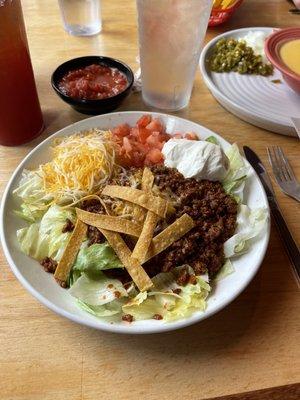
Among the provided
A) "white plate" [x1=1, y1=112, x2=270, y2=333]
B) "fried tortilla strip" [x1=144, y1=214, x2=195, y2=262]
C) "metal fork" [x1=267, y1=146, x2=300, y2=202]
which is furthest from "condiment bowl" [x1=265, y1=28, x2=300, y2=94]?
"fried tortilla strip" [x1=144, y1=214, x2=195, y2=262]

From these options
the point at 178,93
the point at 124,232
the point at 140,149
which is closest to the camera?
the point at 124,232

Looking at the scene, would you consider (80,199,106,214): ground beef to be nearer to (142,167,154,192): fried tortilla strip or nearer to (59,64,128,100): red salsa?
(142,167,154,192): fried tortilla strip

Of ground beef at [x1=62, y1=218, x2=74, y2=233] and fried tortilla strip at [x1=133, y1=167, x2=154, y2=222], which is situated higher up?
fried tortilla strip at [x1=133, y1=167, x2=154, y2=222]

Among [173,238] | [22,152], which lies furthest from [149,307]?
[22,152]

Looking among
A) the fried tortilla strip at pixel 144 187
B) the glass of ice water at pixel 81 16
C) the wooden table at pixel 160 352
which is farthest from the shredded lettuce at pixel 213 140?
the glass of ice water at pixel 81 16

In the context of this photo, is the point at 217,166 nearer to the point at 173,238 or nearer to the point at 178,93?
the point at 173,238

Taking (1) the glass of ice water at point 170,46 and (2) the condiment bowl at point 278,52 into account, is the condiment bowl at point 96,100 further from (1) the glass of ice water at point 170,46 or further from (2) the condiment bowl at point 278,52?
(2) the condiment bowl at point 278,52
